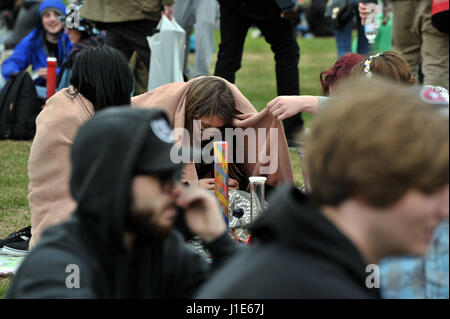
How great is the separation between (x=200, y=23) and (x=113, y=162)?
5235mm

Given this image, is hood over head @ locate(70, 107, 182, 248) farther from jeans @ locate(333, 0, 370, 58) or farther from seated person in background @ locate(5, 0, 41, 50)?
seated person in background @ locate(5, 0, 41, 50)

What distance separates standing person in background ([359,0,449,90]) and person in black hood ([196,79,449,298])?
4991 mm

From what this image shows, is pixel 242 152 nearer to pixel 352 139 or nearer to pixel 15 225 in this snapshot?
pixel 15 225

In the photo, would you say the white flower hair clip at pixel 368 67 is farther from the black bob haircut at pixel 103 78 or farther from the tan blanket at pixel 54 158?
the tan blanket at pixel 54 158

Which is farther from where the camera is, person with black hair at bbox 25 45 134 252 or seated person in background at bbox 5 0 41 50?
seated person in background at bbox 5 0 41 50

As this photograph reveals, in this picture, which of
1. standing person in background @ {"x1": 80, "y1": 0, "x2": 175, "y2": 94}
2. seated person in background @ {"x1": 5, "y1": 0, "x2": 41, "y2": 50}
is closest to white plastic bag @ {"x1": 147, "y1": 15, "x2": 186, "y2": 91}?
standing person in background @ {"x1": 80, "y1": 0, "x2": 175, "y2": 94}

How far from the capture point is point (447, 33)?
19.7 feet

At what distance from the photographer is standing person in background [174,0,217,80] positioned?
21.5 ft

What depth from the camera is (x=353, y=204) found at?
4.54 ft

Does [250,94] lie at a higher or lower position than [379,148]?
lower

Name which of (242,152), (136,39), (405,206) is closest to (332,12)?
(136,39)

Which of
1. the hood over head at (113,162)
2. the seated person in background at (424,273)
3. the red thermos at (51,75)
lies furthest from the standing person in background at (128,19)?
the hood over head at (113,162)

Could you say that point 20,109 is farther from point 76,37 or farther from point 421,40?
point 421,40

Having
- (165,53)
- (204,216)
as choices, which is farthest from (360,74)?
(165,53)
